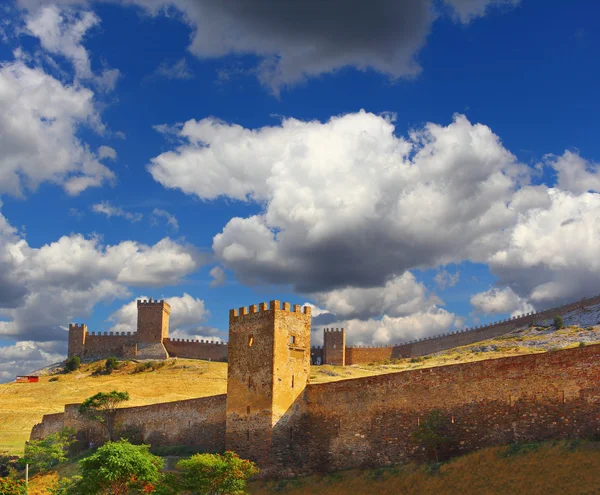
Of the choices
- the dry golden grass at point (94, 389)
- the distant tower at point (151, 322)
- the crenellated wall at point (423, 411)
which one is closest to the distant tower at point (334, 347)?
the dry golden grass at point (94, 389)

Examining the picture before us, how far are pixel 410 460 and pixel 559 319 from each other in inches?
2159

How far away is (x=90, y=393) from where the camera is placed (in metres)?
72.6

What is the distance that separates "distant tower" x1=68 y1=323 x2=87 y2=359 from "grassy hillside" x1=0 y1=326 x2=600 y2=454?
20.3 ft

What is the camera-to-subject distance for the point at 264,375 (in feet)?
109

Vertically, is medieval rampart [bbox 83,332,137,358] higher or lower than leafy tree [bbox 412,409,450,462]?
higher

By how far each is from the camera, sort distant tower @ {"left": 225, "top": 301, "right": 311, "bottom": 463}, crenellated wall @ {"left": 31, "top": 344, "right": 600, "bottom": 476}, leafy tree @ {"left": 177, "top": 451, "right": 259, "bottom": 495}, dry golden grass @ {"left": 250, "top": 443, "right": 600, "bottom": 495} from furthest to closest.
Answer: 1. distant tower @ {"left": 225, "top": 301, "right": 311, "bottom": 463}
2. leafy tree @ {"left": 177, "top": 451, "right": 259, "bottom": 495}
3. crenellated wall @ {"left": 31, "top": 344, "right": 600, "bottom": 476}
4. dry golden grass @ {"left": 250, "top": 443, "right": 600, "bottom": 495}

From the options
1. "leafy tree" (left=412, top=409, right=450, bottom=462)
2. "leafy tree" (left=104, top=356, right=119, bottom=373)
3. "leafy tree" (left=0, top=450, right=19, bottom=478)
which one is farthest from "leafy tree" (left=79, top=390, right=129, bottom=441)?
"leafy tree" (left=104, top=356, right=119, bottom=373)

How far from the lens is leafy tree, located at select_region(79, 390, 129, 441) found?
45.1 meters

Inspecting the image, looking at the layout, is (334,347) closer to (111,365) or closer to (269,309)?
(111,365)

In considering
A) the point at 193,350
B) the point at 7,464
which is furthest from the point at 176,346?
the point at 7,464

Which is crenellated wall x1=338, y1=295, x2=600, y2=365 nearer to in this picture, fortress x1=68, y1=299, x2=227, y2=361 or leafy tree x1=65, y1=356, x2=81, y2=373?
fortress x1=68, y1=299, x2=227, y2=361

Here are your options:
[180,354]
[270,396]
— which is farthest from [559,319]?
[270,396]

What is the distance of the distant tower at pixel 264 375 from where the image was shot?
108ft

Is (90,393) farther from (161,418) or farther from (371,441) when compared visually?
(371,441)
